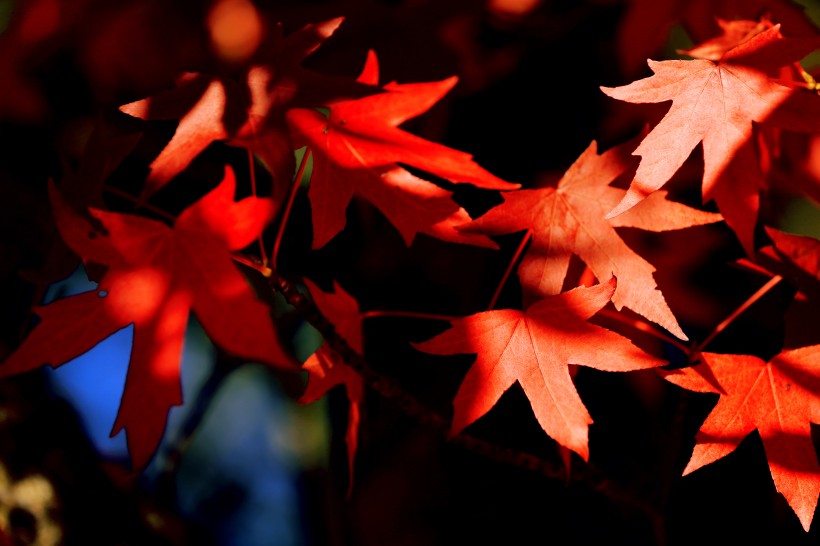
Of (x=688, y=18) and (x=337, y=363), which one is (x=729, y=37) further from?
(x=337, y=363)

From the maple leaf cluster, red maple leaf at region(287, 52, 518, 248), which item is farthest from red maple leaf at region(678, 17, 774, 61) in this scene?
red maple leaf at region(287, 52, 518, 248)

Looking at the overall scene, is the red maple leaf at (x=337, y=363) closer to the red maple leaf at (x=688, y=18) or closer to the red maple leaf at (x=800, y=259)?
the red maple leaf at (x=800, y=259)

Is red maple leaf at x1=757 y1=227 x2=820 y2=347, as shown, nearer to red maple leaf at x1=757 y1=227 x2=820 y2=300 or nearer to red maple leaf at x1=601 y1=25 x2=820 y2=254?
red maple leaf at x1=757 y1=227 x2=820 y2=300

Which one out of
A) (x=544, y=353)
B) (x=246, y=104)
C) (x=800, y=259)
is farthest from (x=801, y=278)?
(x=246, y=104)

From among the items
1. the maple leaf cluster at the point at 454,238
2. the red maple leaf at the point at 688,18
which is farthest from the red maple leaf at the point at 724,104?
the red maple leaf at the point at 688,18

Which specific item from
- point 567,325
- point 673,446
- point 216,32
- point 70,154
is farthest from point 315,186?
point 70,154
